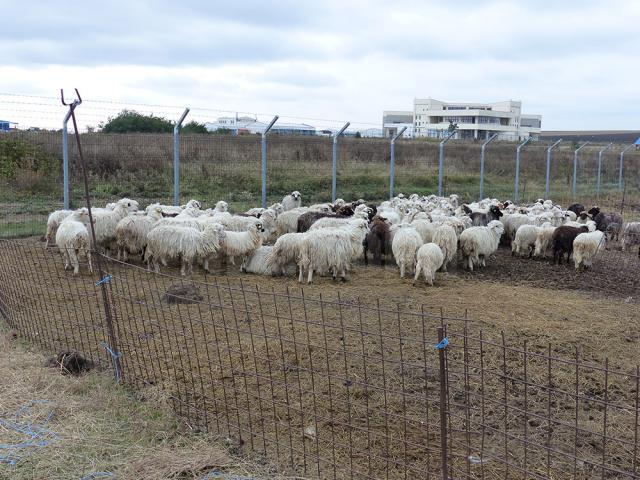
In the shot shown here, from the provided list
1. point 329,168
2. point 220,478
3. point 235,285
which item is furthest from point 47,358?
point 329,168

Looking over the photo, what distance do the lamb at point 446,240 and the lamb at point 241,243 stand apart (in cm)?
340

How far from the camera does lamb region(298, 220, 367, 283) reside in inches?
415

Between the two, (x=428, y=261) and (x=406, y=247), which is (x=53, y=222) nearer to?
(x=406, y=247)

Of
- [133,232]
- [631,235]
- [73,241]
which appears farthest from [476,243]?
[73,241]

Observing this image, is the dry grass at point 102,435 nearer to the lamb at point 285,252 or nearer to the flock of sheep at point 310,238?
the flock of sheep at point 310,238

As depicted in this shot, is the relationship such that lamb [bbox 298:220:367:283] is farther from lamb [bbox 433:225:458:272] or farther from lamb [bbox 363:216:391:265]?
lamb [bbox 433:225:458:272]

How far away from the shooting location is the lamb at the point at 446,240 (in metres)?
11.5

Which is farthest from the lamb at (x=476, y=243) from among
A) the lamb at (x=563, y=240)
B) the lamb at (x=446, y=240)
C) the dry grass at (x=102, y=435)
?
the dry grass at (x=102, y=435)

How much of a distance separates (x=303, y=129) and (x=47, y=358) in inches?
586

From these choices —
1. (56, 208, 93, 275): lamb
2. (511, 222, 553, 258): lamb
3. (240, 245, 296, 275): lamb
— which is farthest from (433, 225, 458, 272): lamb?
(56, 208, 93, 275): lamb

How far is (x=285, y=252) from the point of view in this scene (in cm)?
1092

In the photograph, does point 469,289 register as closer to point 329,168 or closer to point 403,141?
point 329,168

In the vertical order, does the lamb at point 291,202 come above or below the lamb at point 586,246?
above

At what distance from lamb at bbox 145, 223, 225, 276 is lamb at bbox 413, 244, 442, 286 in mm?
3666
